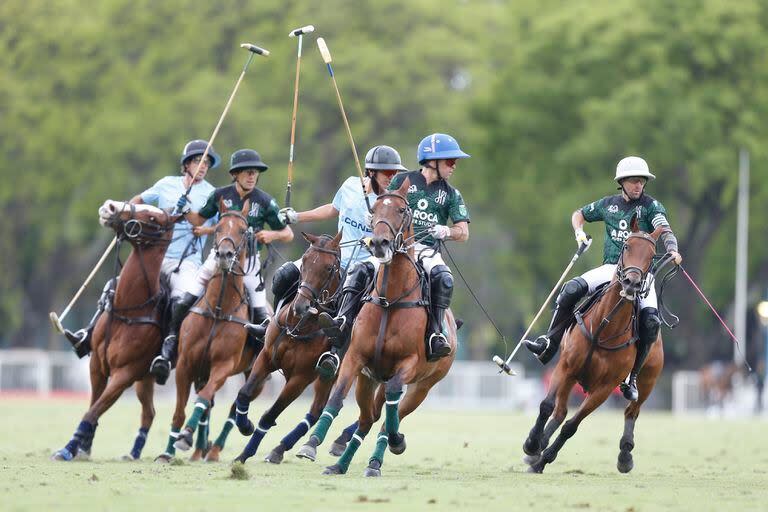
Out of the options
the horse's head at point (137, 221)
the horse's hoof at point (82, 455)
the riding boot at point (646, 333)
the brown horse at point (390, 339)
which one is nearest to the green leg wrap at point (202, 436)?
the horse's hoof at point (82, 455)

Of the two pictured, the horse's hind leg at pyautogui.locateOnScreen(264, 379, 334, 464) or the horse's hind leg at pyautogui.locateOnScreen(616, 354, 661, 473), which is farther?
the horse's hind leg at pyautogui.locateOnScreen(616, 354, 661, 473)

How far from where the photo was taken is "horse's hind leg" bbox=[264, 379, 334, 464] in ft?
46.0

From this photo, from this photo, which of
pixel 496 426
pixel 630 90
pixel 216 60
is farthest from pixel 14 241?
pixel 496 426

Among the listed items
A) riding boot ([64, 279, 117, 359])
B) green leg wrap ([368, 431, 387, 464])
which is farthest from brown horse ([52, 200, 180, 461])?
green leg wrap ([368, 431, 387, 464])

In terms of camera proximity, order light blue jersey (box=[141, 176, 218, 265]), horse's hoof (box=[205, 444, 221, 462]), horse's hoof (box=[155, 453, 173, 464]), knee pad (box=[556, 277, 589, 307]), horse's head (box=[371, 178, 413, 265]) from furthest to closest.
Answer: light blue jersey (box=[141, 176, 218, 265])
horse's hoof (box=[205, 444, 221, 462])
knee pad (box=[556, 277, 589, 307])
horse's hoof (box=[155, 453, 173, 464])
horse's head (box=[371, 178, 413, 265])

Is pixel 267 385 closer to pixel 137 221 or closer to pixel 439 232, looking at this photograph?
pixel 137 221

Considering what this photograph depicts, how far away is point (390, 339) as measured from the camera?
13.2m

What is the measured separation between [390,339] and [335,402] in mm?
701

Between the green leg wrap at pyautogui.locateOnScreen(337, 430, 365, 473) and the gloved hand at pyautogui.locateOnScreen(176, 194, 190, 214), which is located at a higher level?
the gloved hand at pyautogui.locateOnScreen(176, 194, 190, 214)

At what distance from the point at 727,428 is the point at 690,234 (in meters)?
15.2

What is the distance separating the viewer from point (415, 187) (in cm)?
1404

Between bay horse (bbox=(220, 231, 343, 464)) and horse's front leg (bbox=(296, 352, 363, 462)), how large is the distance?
0.88 m

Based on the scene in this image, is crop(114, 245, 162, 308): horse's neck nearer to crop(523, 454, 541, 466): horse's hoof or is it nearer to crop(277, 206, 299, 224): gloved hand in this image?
crop(277, 206, 299, 224): gloved hand

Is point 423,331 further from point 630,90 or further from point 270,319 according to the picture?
point 630,90
